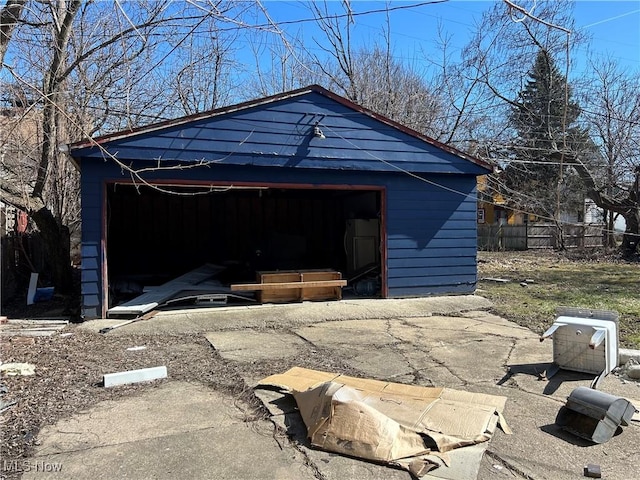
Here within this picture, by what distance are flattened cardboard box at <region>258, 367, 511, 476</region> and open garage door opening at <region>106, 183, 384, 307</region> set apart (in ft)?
24.5

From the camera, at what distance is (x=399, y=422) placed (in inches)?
128

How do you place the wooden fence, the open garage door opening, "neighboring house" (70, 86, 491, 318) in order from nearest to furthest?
"neighboring house" (70, 86, 491, 318), the open garage door opening, the wooden fence

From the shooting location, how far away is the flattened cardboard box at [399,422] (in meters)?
2.98

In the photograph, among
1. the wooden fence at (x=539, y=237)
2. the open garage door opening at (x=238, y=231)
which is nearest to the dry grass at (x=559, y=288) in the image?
the open garage door opening at (x=238, y=231)

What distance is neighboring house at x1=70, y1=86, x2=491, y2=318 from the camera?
7.40 metres

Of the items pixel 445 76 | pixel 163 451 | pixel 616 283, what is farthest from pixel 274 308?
pixel 445 76

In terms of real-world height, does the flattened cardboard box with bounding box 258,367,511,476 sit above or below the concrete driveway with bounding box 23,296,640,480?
above

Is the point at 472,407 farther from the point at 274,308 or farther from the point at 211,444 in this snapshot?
the point at 274,308

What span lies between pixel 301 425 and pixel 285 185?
550 cm

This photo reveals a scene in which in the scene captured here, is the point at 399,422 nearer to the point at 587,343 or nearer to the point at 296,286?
the point at 587,343

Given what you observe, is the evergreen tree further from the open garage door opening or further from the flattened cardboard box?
the flattened cardboard box

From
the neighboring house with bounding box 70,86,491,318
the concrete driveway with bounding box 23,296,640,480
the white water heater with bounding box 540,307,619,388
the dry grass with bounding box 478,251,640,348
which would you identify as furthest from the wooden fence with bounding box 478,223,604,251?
the white water heater with bounding box 540,307,619,388

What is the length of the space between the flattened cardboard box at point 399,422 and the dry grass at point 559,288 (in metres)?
3.58

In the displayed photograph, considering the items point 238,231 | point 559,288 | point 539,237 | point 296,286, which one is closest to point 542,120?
point 539,237
